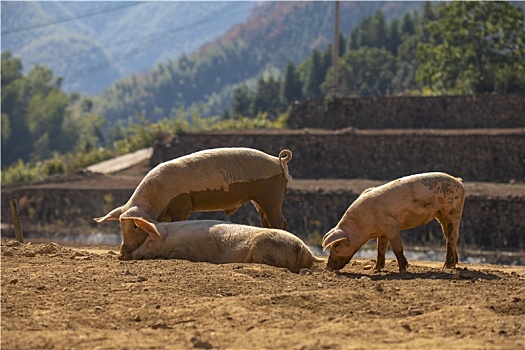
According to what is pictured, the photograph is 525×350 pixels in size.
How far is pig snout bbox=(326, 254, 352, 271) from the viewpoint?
44.3 feet

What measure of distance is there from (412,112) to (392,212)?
26.5 meters

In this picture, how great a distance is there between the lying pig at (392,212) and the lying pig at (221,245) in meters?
0.40

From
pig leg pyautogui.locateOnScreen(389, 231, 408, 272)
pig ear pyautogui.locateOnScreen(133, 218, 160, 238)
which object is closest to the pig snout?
pig leg pyautogui.locateOnScreen(389, 231, 408, 272)

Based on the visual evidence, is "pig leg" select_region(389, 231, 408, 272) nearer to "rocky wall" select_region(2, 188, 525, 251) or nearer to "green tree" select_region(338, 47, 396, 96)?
"rocky wall" select_region(2, 188, 525, 251)

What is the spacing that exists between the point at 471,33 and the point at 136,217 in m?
31.7

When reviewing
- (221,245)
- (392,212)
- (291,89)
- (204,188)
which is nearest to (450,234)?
(392,212)

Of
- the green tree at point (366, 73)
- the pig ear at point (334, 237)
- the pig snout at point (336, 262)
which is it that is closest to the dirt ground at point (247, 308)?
the pig snout at point (336, 262)

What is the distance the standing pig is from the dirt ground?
1334 mm

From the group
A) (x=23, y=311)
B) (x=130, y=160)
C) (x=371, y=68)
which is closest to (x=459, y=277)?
(x=23, y=311)

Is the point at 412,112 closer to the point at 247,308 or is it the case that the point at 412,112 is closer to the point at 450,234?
the point at 450,234

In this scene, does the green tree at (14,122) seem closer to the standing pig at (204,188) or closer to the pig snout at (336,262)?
the standing pig at (204,188)

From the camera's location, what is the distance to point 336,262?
13.5m

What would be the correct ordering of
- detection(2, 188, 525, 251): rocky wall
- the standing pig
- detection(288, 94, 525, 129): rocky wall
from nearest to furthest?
1. the standing pig
2. detection(2, 188, 525, 251): rocky wall
3. detection(288, 94, 525, 129): rocky wall

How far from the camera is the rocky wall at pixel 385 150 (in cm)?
3344
